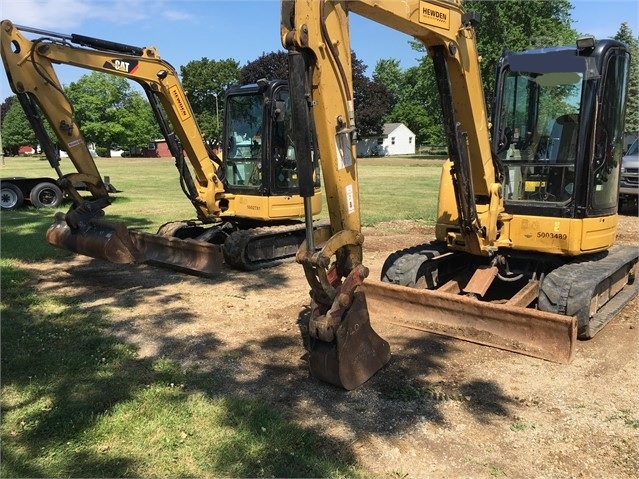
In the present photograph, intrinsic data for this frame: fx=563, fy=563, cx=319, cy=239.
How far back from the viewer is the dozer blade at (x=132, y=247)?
7.57 meters

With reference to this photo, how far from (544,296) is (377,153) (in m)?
68.9

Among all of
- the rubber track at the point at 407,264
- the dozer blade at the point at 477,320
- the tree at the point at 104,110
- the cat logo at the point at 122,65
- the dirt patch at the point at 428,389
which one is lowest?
the dirt patch at the point at 428,389

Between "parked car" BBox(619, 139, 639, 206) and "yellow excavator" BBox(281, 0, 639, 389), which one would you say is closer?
"yellow excavator" BBox(281, 0, 639, 389)

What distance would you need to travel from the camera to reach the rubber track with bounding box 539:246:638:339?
17.2 feet

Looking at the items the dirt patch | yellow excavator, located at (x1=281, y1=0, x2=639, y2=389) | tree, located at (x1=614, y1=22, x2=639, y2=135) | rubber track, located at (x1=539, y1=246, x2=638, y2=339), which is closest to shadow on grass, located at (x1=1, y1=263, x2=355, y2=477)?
the dirt patch

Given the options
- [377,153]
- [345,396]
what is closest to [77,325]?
[345,396]

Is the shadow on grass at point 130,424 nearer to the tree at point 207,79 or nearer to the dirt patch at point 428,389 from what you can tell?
the dirt patch at point 428,389

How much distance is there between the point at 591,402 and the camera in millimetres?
4238

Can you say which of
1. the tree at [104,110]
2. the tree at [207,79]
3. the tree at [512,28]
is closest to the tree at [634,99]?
the tree at [512,28]

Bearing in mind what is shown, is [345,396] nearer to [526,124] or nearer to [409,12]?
[409,12]

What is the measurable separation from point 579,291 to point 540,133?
179cm

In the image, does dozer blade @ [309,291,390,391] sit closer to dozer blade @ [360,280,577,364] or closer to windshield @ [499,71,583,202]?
dozer blade @ [360,280,577,364]

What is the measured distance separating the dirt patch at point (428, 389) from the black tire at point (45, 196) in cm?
1091

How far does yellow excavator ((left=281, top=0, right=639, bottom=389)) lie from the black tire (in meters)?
13.6
